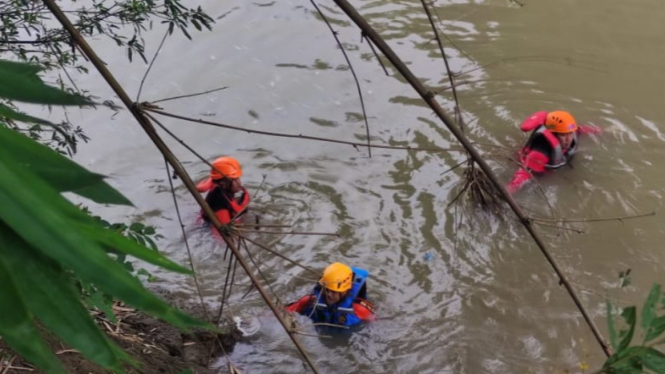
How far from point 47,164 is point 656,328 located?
124cm

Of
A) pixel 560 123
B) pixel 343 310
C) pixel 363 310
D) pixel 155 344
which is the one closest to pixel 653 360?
pixel 155 344

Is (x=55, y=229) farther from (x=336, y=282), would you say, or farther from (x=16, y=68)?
(x=336, y=282)

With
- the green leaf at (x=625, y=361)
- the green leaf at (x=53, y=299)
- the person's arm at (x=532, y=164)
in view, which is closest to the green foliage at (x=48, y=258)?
the green leaf at (x=53, y=299)

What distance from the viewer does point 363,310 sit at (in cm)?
617

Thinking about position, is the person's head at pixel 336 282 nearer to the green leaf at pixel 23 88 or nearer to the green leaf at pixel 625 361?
the green leaf at pixel 625 361

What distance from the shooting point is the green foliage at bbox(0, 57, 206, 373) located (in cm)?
82

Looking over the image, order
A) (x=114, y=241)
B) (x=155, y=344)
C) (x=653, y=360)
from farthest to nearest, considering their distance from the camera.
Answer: (x=155, y=344)
(x=653, y=360)
(x=114, y=241)

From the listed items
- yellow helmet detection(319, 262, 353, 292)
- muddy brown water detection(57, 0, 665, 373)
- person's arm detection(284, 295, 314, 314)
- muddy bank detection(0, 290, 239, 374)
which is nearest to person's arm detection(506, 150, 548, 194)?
muddy brown water detection(57, 0, 665, 373)

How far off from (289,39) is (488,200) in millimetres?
7085

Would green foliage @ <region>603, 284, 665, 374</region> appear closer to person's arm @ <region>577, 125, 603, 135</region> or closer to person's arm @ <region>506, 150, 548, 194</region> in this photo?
person's arm @ <region>506, 150, 548, 194</region>

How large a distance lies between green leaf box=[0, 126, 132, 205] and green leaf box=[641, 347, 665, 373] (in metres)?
1.12

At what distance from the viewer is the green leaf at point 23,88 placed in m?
0.97

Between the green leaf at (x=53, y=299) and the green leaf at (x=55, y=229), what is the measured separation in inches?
1.4

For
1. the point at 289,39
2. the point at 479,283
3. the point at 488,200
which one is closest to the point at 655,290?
the point at 488,200
